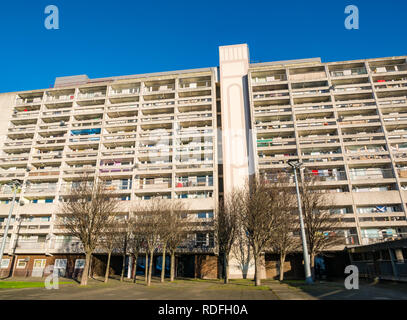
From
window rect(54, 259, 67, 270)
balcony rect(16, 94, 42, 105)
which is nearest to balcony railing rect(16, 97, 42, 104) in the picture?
balcony rect(16, 94, 42, 105)

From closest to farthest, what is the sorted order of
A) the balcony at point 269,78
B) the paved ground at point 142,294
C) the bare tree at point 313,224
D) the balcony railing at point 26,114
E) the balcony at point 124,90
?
the paved ground at point 142,294, the bare tree at point 313,224, the balcony at point 269,78, the balcony railing at point 26,114, the balcony at point 124,90

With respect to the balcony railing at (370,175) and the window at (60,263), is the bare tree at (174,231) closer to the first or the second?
the window at (60,263)

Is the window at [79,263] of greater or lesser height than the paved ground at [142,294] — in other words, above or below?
above

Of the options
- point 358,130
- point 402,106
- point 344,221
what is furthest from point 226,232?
point 402,106

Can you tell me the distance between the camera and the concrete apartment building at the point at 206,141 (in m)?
42.9

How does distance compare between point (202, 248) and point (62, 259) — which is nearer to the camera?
point (202, 248)

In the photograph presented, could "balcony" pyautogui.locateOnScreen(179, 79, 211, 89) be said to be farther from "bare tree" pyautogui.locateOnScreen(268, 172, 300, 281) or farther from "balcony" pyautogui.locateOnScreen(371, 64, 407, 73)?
"balcony" pyautogui.locateOnScreen(371, 64, 407, 73)

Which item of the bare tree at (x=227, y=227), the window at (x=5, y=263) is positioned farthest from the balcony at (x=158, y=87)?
the window at (x=5, y=263)

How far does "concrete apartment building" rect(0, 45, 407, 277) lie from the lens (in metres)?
42.9

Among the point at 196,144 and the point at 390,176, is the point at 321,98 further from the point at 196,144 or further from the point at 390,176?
the point at 196,144

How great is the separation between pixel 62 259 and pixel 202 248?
2361cm

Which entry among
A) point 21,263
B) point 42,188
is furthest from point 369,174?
point 21,263

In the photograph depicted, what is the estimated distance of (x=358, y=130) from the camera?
48.3 meters

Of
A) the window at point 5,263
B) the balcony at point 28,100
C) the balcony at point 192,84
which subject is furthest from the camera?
the balcony at point 28,100
